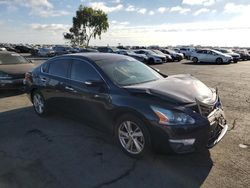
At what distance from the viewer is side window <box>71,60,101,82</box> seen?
4617mm

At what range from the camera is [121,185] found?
3.31 metres

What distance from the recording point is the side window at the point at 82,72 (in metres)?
4.62

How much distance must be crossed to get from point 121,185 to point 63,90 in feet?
8.60

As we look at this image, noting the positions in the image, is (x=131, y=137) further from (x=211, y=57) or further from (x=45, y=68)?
(x=211, y=57)

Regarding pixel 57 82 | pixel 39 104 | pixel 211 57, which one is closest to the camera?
pixel 57 82

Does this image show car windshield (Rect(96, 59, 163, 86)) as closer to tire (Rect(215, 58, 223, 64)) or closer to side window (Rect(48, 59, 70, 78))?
side window (Rect(48, 59, 70, 78))

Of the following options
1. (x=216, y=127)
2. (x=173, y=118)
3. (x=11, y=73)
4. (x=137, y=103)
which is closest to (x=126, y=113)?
(x=137, y=103)

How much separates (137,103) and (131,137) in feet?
1.94

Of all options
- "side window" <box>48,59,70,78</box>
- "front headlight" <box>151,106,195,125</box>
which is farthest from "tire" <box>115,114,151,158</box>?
"side window" <box>48,59,70,78</box>

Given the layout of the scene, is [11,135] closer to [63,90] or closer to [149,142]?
[63,90]

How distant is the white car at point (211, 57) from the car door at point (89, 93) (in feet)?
75.3

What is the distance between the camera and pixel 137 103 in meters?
3.80

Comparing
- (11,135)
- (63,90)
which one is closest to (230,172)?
(63,90)

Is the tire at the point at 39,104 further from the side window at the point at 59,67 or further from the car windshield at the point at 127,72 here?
the car windshield at the point at 127,72
